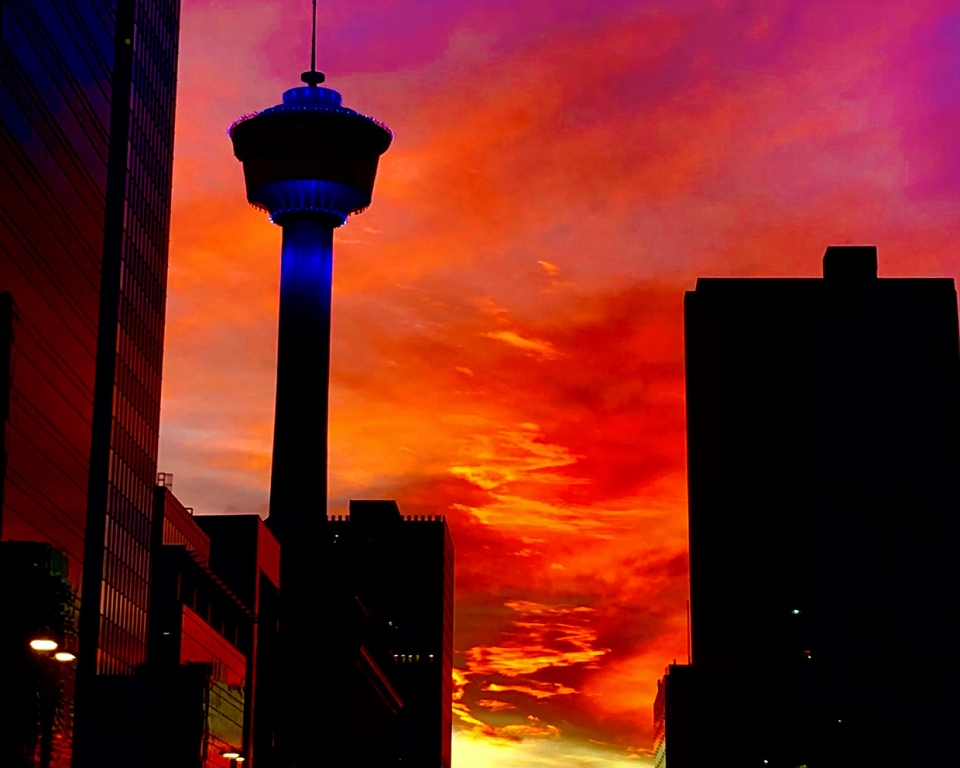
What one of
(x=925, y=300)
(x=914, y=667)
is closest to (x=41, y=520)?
(x=914, y=667)

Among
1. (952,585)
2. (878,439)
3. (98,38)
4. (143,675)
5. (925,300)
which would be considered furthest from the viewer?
(925,300)

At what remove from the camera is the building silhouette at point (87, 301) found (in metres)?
114

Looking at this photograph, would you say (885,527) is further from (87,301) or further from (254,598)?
(87,301)

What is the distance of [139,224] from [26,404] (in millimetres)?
45689

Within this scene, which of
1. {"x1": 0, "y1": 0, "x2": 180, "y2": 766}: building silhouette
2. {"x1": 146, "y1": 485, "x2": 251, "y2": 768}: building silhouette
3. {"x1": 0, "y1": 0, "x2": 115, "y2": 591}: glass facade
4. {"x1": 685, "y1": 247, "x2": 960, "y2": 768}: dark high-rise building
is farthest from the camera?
{"x1": 685, "y1": 247, "x2": 960, "y2": 768}: dark high-rise building

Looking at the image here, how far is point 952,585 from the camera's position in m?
158

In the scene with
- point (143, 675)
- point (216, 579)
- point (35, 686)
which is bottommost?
point (35, 686)

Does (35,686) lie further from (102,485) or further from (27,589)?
(102,485)

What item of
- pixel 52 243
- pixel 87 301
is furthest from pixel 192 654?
pixel 52 243

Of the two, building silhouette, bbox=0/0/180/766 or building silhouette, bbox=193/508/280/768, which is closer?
building silhouette, bbox=0/0/180/766

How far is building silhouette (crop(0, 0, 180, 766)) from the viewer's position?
372 feet

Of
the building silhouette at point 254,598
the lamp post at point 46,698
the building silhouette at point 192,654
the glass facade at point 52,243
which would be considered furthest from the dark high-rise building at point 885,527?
the lamp post at point 46,698

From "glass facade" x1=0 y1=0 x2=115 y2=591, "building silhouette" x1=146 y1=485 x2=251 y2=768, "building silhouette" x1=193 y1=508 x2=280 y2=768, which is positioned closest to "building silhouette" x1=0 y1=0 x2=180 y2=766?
"glass facade" x1=0 y1=0 x2=115 y2=591

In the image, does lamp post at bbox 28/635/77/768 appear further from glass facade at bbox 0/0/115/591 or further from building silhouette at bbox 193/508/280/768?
building silhouette at bbox 193/508/280/768
